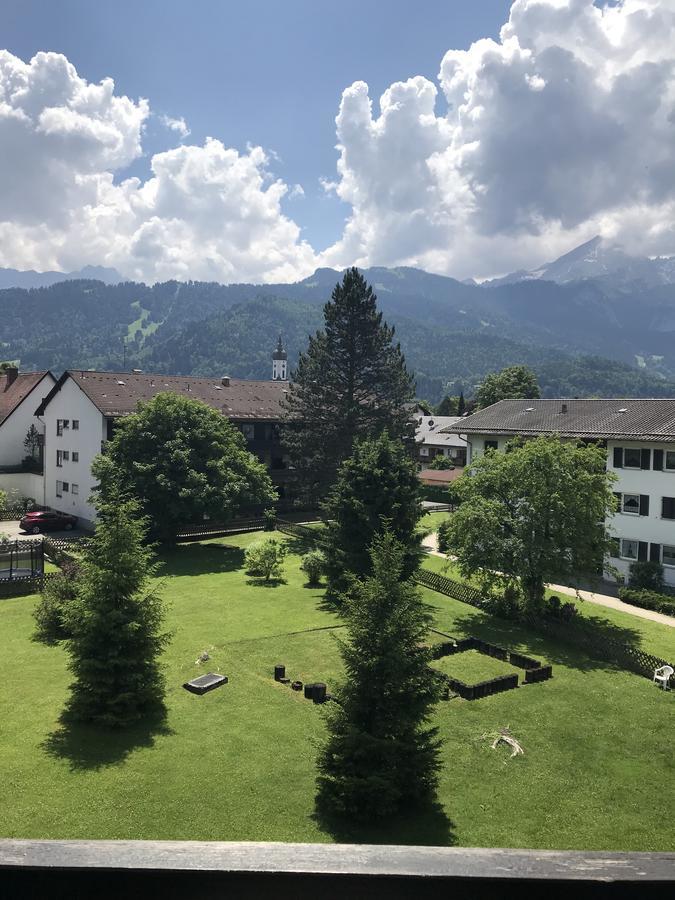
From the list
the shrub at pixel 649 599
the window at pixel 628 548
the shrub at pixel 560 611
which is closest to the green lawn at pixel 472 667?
the shrub at pixel 560 611

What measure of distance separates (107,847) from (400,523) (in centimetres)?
3393

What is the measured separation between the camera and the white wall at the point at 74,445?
5381 centimetres

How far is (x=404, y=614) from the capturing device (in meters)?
17.2

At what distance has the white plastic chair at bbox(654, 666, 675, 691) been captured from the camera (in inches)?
1026

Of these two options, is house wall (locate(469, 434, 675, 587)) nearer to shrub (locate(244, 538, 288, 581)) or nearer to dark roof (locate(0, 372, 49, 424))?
shrub (locate(244, 538, 288, 581))

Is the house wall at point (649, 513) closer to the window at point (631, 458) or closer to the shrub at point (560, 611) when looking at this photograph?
the window at point (631, 458)

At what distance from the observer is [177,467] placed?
4419 cm

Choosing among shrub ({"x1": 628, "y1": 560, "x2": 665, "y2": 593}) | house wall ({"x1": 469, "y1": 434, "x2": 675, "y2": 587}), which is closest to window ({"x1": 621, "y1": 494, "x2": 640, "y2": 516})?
house wall ({"x1": 469, "y1": 434, "x2": 675, "y2": 587})

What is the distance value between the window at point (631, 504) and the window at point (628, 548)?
6.13 feet

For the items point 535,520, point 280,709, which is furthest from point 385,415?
point 280,709

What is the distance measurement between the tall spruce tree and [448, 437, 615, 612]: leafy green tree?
2471 centimetres

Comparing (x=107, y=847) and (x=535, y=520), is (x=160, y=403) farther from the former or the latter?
(x=107, y=847)

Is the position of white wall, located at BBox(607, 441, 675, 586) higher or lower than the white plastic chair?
higher

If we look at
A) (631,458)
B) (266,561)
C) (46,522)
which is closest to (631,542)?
(631,458)
